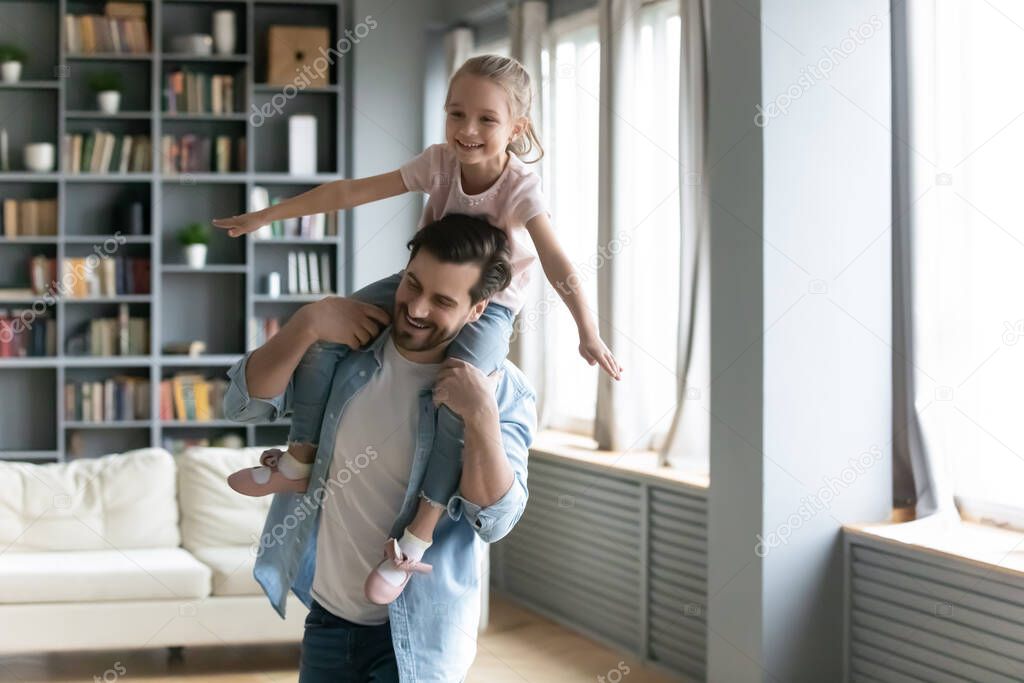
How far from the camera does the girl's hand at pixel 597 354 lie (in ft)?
5.88

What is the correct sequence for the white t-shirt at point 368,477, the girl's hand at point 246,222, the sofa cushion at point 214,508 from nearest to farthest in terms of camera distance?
the white t-shirt at point 368,477 < the girl's hand at point 246,222 < the sofa cushion at point 214,508


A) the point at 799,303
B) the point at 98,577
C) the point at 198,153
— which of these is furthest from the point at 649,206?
the point at 198,153

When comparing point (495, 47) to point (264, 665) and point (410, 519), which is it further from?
point (410, 519)

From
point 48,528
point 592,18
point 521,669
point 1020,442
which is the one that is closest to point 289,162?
point 592,18

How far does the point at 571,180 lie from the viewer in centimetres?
565

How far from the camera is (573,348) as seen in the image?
5.64 metres

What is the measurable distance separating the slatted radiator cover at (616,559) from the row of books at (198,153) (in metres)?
2.58

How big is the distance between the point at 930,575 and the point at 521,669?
1745 mm

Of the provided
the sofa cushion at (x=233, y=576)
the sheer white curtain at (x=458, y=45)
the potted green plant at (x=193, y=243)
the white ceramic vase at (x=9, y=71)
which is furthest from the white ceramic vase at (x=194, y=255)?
the sofa cushion at (x=233, y=576)

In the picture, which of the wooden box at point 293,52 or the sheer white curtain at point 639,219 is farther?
the wooden box at point 293,52

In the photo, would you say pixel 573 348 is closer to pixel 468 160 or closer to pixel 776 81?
pixel 776 81

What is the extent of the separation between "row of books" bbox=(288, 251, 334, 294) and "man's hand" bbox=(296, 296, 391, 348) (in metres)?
5.08

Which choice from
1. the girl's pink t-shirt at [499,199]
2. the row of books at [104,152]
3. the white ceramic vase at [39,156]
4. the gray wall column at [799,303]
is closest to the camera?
the girl's pink t-shirt at [499,199]

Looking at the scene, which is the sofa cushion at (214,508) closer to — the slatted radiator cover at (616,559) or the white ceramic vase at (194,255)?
the slatted radiator cover at (616,559)
